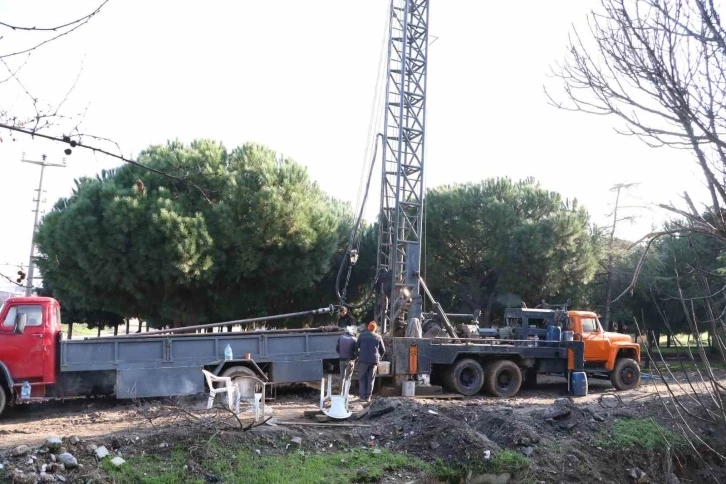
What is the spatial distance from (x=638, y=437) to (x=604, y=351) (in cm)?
791

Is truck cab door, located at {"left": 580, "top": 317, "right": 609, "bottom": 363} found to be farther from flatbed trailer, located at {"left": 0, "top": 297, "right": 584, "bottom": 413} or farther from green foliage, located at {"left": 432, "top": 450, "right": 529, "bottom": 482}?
green foliage, located at {"left": 432, "top": 450, "right": 529, "bottom": 482}

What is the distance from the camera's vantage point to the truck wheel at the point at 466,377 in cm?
1814

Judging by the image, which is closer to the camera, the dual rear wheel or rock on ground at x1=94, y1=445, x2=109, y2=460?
rock on ground at x1=94, y1=445, x2=109, y2=460

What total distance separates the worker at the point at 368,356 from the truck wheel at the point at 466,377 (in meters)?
3.38

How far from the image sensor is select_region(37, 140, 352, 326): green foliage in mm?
24359

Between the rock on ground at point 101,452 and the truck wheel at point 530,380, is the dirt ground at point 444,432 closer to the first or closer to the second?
the rock on ground at point 101,452

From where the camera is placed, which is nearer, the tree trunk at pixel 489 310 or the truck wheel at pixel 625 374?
the truck wheel at pixel 625 374

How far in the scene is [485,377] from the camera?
18703 millimetres

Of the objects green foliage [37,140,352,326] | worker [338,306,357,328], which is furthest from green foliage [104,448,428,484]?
green foliage [37,140,352,326]

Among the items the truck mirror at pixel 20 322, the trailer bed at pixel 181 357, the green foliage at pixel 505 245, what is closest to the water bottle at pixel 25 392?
the trailer bed at pixel 181 357

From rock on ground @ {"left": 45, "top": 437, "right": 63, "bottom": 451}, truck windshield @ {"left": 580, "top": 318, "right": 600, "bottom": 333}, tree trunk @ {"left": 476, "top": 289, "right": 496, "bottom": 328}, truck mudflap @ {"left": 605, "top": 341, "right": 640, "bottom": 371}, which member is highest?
tree trunk @ {"left": 476, "top": 289, "right": 496, "bottom": 328}

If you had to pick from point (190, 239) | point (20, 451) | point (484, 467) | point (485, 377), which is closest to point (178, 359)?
point (20, 451)

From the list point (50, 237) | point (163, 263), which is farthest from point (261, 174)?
point (50, 237)

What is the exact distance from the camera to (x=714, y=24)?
13.3 feet
